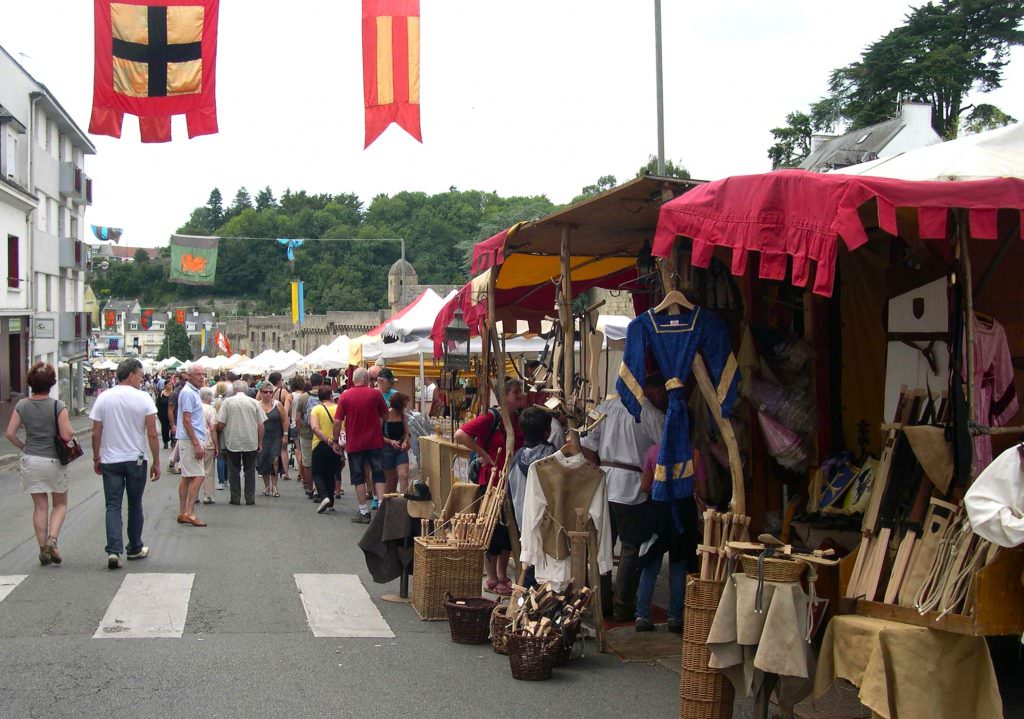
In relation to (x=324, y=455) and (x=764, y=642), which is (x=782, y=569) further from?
(x=324, y=455)

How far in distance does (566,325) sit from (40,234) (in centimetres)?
4138

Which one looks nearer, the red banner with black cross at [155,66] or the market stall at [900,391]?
the market stall at [900,391]

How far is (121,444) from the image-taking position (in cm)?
1016

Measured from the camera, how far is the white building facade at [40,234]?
37.9 metres

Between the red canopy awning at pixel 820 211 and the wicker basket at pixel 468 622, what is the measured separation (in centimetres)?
315

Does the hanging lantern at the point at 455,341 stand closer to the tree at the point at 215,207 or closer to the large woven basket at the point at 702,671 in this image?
the large woven basket at the point at 702,671

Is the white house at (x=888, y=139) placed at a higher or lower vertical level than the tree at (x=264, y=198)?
lower

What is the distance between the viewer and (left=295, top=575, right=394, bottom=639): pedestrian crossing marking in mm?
7953

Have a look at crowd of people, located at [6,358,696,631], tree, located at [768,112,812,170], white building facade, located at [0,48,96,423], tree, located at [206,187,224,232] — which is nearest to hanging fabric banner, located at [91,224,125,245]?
white building facade, located at [0,48,96,423]

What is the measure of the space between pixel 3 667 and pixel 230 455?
9.02 m

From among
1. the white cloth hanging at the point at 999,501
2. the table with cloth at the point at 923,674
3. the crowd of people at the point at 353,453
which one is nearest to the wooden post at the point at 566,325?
the crowd of people at the point at 353,453

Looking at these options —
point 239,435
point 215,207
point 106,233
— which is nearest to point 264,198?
point 215,207

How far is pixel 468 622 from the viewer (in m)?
7.59

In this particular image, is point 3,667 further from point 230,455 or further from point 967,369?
point 230,455
